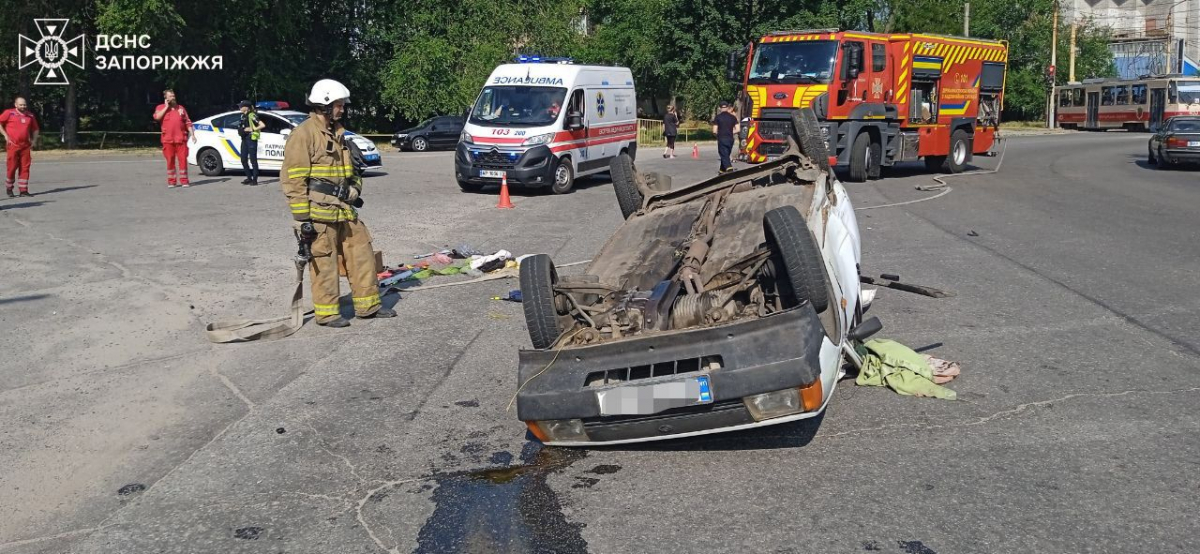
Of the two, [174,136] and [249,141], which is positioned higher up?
[174,136]

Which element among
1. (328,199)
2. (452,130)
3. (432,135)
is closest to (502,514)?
(328,199)

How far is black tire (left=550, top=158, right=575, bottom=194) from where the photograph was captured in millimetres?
19250

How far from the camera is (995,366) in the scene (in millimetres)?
6645

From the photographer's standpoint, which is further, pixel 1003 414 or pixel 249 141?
pixel 249 141

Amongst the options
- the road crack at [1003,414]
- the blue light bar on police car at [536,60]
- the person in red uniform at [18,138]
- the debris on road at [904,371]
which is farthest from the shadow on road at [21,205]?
the road crack at [1003,414]

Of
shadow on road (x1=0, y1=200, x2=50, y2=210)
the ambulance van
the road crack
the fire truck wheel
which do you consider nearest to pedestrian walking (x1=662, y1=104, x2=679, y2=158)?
the fire truck wheel

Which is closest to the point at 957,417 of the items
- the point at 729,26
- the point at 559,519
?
the point at 559,519

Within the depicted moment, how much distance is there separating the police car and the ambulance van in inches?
151

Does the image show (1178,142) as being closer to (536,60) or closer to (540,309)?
(536,60)

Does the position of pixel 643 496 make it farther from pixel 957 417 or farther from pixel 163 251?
pixel 163 251

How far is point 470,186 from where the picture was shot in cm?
2005

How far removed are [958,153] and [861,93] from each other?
453 cm

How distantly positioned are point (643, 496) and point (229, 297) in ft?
20.2

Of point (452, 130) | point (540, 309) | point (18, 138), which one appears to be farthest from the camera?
point (452, 130)
